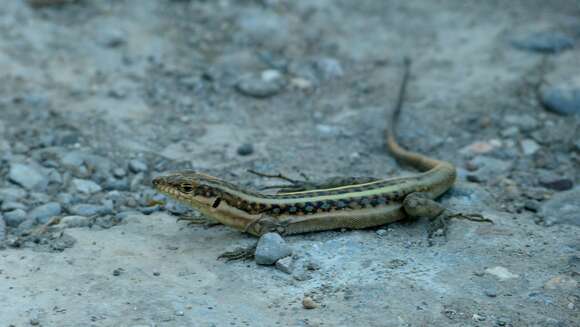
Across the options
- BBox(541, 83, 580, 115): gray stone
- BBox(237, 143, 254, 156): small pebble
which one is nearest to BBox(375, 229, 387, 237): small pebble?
BBox(237, 143, 254, 156): small pebble

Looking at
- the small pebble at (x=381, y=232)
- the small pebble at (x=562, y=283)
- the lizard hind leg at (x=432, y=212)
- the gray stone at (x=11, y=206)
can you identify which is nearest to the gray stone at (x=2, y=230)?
the gray stone at (x=11, y=206)

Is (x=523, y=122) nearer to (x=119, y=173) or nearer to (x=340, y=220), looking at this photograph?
(x=340, y=220)

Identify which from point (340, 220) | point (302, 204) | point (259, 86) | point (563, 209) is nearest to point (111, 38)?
point (259, 86)

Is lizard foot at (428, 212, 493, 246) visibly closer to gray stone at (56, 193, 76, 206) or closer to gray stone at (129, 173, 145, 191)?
gray stone at (129, 173, 145, 191)

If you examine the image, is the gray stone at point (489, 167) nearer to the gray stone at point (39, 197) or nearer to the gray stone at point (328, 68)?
the gray stone at point (328, 68)

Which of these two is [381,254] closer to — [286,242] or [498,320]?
[286,242]

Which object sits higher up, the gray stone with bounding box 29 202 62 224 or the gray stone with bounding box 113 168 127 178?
the gray stone with bounding box 113 168 127 178

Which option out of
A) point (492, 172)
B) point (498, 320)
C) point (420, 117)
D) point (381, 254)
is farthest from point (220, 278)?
point (420, 117)
